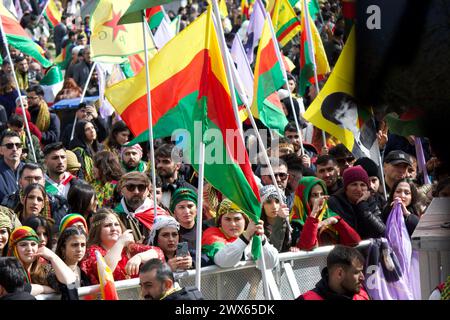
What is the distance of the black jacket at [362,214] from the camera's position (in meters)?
8.86

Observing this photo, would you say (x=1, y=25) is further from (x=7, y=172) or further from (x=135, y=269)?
(x=135, y=269)

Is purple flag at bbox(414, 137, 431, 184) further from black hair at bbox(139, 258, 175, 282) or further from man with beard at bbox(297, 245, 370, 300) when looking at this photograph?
black hair at bbox(139, 258, 175, 282)

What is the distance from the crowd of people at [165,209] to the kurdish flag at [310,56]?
2.57 feet

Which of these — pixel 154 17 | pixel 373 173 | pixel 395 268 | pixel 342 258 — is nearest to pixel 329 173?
pixel 373 173

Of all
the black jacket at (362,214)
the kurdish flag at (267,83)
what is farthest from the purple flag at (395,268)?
the kurdish flag at (267,83)

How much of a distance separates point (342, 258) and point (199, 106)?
5.47 feet

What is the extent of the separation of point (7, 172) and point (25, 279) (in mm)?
3924

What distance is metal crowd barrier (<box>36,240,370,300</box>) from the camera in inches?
270

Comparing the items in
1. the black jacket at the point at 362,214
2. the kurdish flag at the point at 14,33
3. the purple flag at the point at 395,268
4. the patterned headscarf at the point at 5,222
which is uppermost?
the kurdish flag at the point at 14,33

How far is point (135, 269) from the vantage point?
7180mm

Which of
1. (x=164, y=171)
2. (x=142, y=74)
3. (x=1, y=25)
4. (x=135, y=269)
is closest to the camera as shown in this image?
(x=135, y=269)

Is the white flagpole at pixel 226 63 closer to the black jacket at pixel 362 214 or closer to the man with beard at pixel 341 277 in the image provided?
the man with beard at pixel 341 277

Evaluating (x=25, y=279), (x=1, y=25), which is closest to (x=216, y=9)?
(x=25, y=279)
